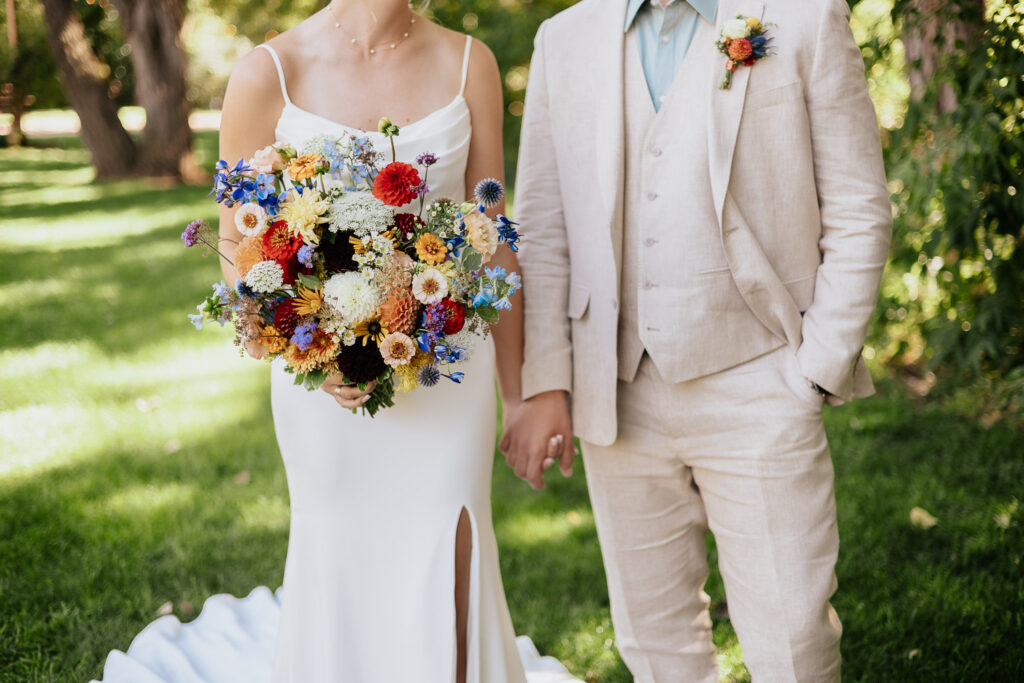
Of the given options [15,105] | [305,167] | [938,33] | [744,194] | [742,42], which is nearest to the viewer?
[305,167]

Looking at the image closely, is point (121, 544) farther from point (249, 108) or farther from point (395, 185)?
point (395, 185)

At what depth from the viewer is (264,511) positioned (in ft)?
15.2

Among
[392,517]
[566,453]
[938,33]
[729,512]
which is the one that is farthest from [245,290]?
[938,33]

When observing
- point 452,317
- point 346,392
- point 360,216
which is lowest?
point 346,392

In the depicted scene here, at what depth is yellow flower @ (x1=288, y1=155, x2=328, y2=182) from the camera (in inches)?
82.5

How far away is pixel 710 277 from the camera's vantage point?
2.41 metres

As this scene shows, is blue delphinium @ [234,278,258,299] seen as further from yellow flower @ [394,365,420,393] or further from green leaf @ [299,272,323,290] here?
yellow flower @ [394,365,420,393]

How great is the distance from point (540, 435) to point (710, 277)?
0.66 meters

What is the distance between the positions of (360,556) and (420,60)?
1.41m

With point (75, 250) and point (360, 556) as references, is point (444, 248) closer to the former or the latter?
point (360, 556)

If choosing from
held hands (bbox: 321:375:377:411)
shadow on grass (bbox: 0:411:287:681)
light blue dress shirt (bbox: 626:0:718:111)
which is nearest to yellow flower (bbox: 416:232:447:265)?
held hands (bbox: 321:375:377:411)

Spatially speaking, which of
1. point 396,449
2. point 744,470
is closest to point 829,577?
point 744,470

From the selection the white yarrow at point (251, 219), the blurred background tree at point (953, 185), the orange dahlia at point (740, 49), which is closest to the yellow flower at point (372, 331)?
the white yarrow at point (251, 219)

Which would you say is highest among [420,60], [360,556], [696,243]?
[420,60]
